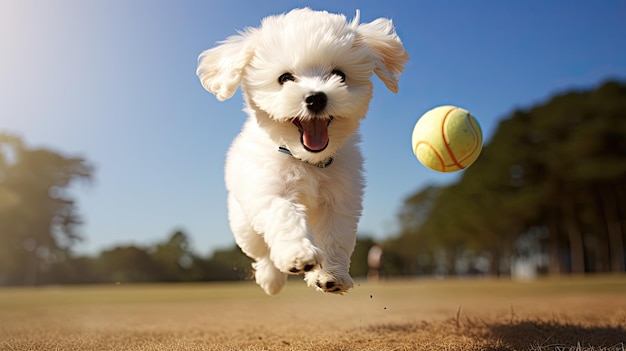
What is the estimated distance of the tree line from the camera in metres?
25.9

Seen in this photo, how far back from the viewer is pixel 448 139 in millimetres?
4805

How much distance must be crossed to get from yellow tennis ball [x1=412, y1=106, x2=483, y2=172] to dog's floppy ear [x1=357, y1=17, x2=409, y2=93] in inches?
29.2

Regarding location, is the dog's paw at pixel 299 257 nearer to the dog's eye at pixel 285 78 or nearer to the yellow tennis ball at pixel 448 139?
the dog's eye at pixel 285 78

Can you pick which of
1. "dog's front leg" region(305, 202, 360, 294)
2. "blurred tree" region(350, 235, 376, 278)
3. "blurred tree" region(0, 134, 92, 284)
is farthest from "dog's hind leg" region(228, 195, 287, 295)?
"blurred tree" region(350, 235, 376, 278)

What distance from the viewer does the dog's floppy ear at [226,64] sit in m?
3.99

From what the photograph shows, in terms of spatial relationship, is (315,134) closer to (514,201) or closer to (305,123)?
(305,123)

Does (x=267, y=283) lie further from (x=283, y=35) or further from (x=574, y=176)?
(x=574, y=176)

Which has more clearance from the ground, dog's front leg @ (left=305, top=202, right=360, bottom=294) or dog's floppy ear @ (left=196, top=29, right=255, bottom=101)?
dog's floppy ear @ (left=196, top=29, right=255, bottom=101)

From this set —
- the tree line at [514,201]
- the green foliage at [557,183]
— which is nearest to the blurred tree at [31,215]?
the tree line at [514,201]

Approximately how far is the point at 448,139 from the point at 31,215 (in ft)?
82.1

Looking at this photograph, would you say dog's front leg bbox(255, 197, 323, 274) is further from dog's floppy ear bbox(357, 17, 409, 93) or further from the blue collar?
dog's floppy ear bbox(357, 17, 409, 93)

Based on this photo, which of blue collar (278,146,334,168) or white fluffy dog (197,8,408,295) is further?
blue collar (278,146,334,168)

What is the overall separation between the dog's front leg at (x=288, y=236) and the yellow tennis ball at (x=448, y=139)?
59.7 inches

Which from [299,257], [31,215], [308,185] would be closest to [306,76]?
[308,185]
